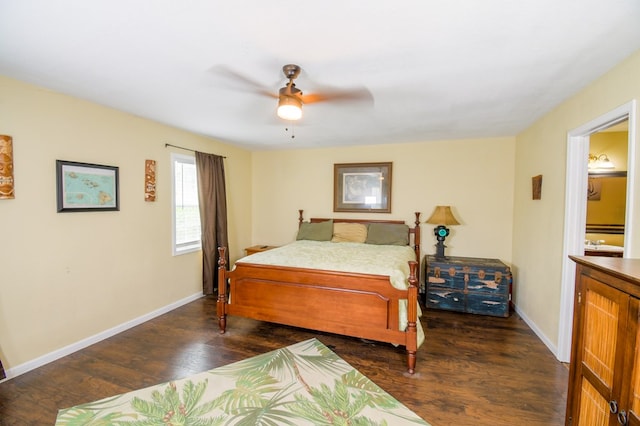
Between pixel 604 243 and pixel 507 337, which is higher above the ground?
pixel 604 243

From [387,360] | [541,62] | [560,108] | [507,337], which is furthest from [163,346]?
[560,108]

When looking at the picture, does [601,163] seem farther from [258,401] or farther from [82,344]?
[82,344]

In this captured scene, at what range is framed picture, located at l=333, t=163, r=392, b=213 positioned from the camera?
Result: 4504 millimetres

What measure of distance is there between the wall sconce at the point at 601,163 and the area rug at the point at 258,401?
4.11 meters

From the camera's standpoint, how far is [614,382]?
1.12m

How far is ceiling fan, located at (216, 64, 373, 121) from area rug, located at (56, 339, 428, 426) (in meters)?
2.08

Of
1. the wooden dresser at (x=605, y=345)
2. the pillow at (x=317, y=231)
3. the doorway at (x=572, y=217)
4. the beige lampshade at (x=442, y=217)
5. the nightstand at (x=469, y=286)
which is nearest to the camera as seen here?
the wooden dresser at (x=605, y=345)

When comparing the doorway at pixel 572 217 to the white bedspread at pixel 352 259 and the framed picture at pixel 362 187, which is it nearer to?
the white bedspread at pixel 352 259

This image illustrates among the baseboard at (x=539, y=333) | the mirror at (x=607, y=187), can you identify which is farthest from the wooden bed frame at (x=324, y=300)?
the mirror at (x=607, y=187)

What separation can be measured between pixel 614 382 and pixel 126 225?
3.92 meters

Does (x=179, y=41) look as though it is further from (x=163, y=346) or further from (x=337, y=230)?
(x=337, y=230)

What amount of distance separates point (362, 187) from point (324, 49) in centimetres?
302

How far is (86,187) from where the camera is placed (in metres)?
2.70

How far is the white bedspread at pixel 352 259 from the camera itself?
2516 mm
